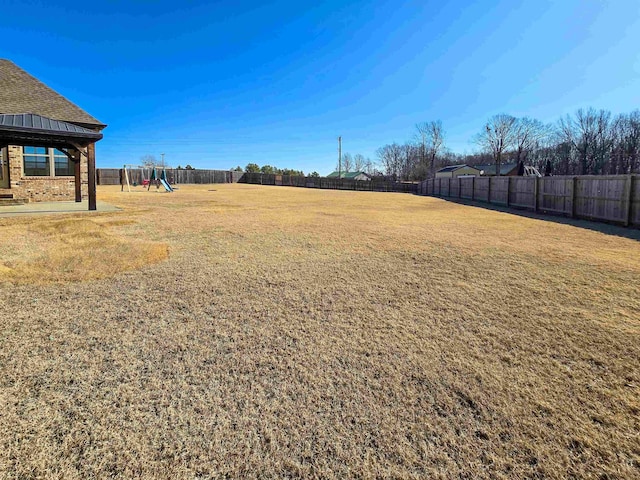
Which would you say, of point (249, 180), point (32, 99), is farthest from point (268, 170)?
point (32, 99)

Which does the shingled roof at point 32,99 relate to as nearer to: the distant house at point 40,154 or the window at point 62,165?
the distant house at point 40,154

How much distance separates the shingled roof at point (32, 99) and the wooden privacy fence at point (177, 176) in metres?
19.6

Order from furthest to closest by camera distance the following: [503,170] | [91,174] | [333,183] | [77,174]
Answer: [503,170]
[333,183]
[77,174]
[91,174]

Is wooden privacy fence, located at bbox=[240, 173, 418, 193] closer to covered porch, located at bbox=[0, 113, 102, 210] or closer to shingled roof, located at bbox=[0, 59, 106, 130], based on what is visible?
shingled roof, located at bbox=[0, 59, 106, 130]

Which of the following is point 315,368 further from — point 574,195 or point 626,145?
point 626,145

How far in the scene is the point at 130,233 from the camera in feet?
24.7

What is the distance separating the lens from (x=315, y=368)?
2.59m

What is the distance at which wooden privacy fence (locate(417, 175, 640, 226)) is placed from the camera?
10.1m

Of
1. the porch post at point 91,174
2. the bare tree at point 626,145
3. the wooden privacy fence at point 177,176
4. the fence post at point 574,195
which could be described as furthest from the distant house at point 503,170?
the porch post at point 91,174

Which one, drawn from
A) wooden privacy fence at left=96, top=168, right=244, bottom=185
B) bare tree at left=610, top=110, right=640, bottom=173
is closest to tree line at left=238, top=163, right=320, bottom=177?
wooden privacy fence at left=96, top=168, right=244, bottom=185

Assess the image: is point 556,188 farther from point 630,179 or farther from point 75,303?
point 75,303

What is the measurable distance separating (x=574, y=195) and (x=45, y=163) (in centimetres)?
2096

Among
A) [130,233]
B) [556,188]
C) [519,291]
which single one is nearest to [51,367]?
[519,291]

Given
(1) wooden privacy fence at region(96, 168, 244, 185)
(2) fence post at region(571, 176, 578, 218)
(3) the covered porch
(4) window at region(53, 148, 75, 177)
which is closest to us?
(3) the covered porch
